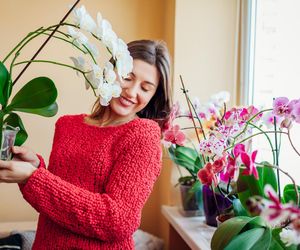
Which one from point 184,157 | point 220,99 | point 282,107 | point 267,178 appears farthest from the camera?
point 184,157

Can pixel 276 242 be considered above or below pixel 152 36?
below

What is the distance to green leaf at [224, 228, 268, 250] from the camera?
0.75m

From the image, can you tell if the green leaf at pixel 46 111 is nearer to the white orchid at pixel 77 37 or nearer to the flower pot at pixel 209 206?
the white orchid at pixel 77 37

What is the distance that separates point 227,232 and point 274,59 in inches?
34.5

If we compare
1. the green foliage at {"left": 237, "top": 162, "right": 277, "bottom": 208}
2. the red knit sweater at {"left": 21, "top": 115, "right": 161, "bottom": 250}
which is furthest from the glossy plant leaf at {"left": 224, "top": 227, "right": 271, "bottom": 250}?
the red knit sweater at {"left": 21, "top": 115, "right": 161, "bottom": 250}

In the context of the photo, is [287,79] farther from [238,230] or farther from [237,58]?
[238,230]

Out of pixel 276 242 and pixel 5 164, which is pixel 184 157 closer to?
pixel 276 242

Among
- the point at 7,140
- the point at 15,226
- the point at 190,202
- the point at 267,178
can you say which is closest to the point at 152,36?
the point at 190,202

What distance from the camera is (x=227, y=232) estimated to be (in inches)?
31.5

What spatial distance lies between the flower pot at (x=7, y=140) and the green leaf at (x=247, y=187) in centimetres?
48

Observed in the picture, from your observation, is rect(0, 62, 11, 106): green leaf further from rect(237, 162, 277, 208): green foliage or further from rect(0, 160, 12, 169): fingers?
rect(237, 162, 277, 208): green foliage

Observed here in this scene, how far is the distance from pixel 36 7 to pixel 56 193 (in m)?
1.19

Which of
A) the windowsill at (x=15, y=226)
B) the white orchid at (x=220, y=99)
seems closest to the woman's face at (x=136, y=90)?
the white orchid at (x=220, y=99)

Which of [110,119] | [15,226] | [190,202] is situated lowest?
[15,226]
